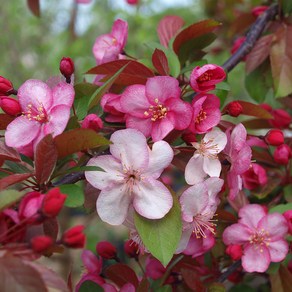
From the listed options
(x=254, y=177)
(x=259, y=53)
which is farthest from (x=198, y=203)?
(x=259, y=53)

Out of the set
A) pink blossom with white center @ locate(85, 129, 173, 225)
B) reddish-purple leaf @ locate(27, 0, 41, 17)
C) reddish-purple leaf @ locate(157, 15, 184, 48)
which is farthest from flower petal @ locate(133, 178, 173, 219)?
reddish-purple leaf @ locate(27, 0, 41, 17)

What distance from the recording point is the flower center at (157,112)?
0.99 m

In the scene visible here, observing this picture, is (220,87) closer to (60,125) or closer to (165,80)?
(165,80)

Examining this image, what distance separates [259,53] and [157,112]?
55cm

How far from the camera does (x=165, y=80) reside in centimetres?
99

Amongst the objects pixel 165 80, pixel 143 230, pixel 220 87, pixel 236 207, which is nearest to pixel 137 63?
pixel 165 80

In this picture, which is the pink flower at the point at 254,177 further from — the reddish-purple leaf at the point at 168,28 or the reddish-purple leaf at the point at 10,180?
the reddish-purple leaf at the point at 10,180

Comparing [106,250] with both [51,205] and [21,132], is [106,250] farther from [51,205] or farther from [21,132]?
[51,205]

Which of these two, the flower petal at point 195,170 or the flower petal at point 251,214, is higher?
the flower petal at point 195,170

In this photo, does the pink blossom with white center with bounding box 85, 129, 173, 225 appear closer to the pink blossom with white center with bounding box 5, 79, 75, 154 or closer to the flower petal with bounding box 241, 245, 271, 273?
the pink blossom with white center with bounding box 5, 79, 75, 154

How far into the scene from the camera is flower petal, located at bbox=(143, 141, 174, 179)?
93cm

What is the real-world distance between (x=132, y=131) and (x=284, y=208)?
448mm

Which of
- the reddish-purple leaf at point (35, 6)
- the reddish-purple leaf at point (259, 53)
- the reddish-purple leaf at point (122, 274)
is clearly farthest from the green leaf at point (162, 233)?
the reddish-purple leaf at point (35, 6)

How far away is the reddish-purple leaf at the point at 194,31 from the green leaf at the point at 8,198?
2.02 feet
